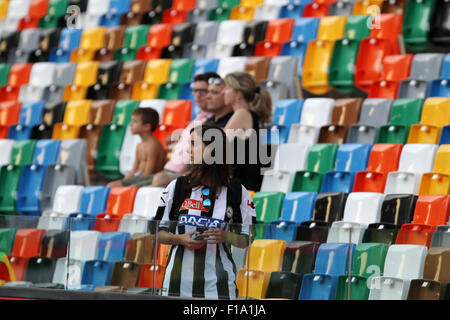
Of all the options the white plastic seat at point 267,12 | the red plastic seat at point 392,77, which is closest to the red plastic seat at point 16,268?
the red plastic seat at point 392,77

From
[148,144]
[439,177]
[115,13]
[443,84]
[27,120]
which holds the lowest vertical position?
[439,177]

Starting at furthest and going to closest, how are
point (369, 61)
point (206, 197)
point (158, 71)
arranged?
1. point (158, 71)
2. point (369, 61)
3. point (206, 197)

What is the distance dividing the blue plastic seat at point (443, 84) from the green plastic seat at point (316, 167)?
2.58 feet

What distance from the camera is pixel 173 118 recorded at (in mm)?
7684

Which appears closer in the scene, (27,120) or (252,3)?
(27,120)

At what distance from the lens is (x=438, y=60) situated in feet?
23.4

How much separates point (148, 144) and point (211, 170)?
2947 millimetres

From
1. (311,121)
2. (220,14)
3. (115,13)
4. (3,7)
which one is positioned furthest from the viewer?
(3,7)

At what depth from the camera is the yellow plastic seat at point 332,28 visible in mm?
7875

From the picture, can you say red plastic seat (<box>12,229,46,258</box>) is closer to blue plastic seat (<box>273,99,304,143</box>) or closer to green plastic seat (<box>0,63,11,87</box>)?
blue plastic seat (<box>273,99,304,143</box>)

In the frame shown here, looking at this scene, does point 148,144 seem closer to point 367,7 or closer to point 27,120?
point 27,120

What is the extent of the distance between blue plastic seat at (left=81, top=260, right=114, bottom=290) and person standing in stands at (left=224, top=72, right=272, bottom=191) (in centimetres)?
169

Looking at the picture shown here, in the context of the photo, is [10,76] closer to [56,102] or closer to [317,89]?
[56,102]

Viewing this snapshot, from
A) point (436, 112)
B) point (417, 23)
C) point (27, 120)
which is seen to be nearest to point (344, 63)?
point (417, 23)
